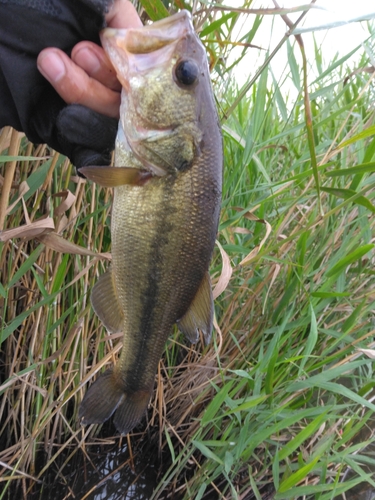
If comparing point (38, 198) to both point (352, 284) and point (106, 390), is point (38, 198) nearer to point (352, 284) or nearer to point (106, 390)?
point (106, 390)

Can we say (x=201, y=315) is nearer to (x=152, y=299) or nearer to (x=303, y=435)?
(x=152, y=299)

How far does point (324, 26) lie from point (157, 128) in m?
0.48

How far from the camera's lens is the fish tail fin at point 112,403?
1.29 m

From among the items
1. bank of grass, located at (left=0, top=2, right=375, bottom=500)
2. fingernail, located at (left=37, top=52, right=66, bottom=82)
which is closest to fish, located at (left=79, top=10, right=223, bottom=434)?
fingernail, located at (left=37, top=52, right=66, bottom=82)

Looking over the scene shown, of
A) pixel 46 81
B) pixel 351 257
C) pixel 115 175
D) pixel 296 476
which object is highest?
pixel 46 81

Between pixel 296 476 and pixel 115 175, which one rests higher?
pixel 115 175

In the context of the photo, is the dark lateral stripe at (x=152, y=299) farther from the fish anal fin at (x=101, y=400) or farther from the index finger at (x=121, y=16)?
the index finger at (x=121, y=16)

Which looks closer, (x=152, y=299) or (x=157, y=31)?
(x=157, y=31)

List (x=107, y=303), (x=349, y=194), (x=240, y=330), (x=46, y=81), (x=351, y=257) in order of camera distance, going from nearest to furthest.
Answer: (x=46, y=81), (x=107, y=303), (x=349, y=194), (x=351, y=257), (x=240, y=330)

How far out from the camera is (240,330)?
6.27 ft

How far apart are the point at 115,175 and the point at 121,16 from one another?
0.39 metres

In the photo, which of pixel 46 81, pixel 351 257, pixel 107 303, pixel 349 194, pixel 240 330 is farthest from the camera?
pixel 240 330

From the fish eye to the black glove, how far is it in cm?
20

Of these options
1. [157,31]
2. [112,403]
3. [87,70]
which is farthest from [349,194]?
[112,403]
